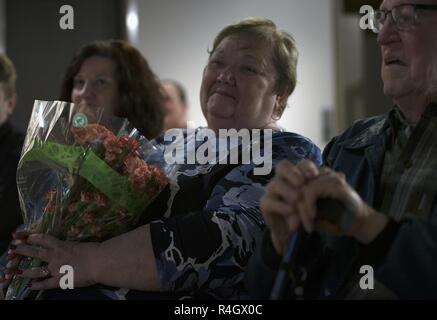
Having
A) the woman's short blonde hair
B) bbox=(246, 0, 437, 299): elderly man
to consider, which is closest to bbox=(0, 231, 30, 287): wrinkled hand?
bbox=(246, 0, 437, 299): elderly man

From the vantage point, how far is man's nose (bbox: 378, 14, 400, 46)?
1.27 metres

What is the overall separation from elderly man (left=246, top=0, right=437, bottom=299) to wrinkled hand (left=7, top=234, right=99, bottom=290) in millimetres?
342

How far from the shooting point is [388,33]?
1.28 meters

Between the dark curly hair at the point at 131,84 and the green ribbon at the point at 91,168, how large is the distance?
842 mm

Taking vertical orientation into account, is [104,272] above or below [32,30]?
below

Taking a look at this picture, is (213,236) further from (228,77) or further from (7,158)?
(7,158)

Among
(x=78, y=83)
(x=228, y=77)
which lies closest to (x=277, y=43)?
(x=228, y=77)

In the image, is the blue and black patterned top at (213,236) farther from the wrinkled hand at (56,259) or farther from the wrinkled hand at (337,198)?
the wrinkled hand at (337,198)

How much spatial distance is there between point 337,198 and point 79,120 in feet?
2.02

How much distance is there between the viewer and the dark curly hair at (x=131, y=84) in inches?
85.8
